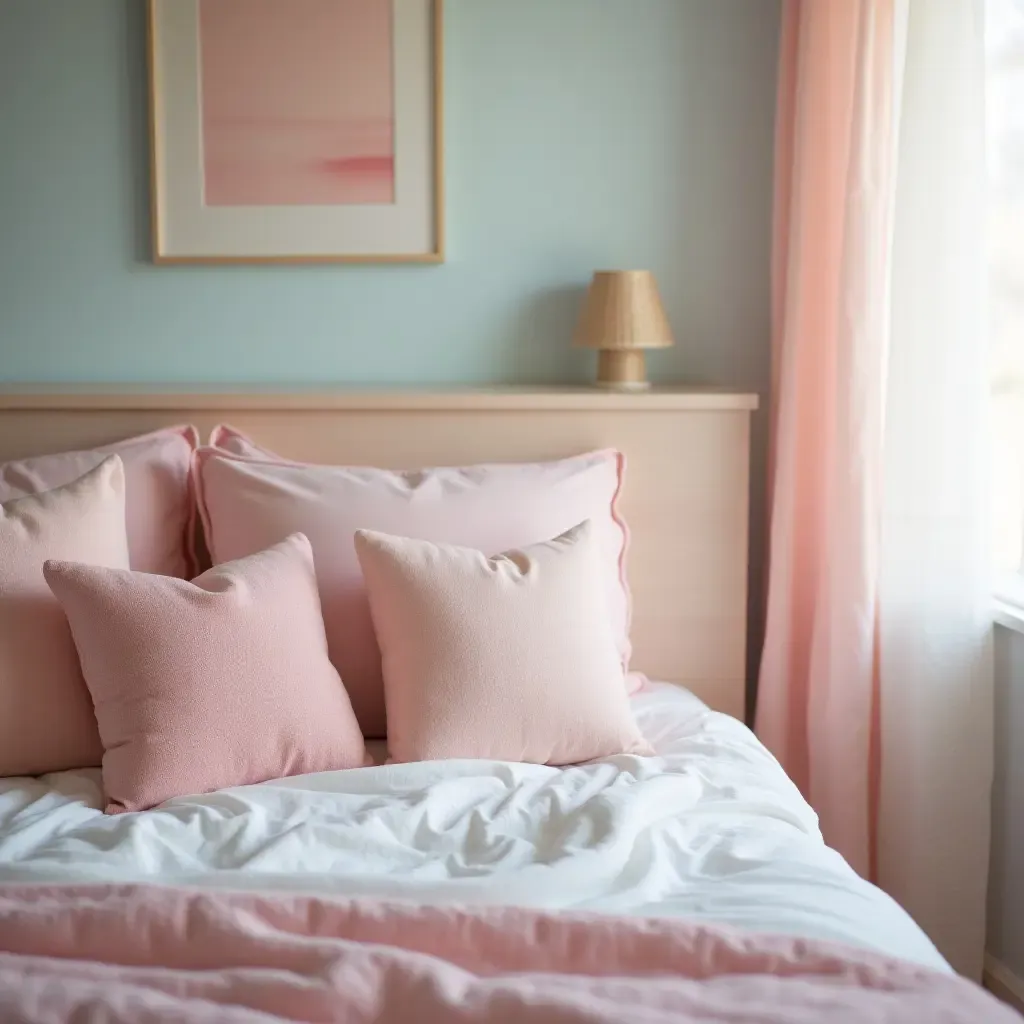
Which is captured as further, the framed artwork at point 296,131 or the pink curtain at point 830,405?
the framed artwork at point 296,131

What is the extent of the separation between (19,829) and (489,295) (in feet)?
4.67

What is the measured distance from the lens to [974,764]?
2084 mm

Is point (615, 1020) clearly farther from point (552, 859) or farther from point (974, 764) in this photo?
point (974, 764)

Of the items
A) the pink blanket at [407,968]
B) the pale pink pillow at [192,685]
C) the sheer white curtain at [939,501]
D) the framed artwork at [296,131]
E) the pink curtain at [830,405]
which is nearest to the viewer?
the pink blanket at [407,968]

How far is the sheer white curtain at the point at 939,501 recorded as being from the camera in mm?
1973

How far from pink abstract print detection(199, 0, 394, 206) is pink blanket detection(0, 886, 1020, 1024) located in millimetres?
1590

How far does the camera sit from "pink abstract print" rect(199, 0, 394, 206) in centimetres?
247

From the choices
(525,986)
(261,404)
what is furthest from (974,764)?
(261,404)

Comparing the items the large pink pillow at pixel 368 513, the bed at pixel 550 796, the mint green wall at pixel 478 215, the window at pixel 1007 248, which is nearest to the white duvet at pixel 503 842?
the bed at pixel 550 796

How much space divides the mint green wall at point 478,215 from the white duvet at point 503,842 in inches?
40.9

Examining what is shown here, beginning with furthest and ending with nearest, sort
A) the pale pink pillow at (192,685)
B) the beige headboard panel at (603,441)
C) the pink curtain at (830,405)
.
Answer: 1. the beige headboard panel at (603,441)
2. the pink curtain at (830,405)
3. the pale pink pillow at (192,685)

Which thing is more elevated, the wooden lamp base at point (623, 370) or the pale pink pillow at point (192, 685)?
the wooden lamp base at point (623, 370)

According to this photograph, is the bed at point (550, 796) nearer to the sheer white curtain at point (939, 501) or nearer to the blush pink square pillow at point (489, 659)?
the blush pink square pillow at point (489, 659)

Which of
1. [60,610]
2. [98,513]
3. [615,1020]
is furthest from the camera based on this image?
[98,513]
